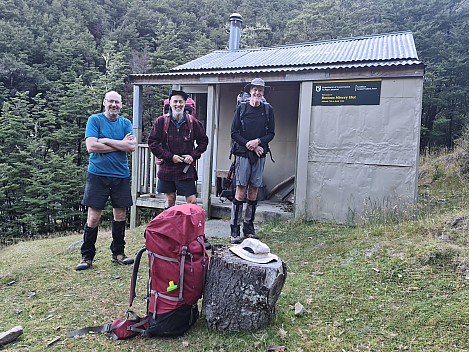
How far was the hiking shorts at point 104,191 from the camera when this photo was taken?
3928mm

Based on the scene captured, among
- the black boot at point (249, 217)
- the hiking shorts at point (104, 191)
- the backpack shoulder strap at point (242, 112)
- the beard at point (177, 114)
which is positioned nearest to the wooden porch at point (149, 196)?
the black boot at point (249, 217)

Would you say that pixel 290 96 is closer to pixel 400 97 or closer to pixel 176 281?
pixel 400 97

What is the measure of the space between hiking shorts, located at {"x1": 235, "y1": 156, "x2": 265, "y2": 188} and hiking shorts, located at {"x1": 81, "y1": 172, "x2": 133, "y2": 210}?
4.43 ft

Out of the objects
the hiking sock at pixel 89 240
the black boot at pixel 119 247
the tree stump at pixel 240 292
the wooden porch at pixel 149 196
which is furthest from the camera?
the wooden porch at pixel 149 196

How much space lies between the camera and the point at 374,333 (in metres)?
2.51

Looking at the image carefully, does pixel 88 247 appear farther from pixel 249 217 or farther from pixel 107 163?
pixel 249 217

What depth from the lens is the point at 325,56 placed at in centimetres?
715

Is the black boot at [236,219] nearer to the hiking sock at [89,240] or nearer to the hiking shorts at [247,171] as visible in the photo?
the hiking shorts at [247,171]

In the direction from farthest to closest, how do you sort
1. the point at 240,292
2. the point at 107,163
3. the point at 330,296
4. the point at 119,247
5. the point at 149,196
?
the point at 149,196 → the point at 119,247 → the point at 107,163 → the point at 330,296 → the point at 240,292

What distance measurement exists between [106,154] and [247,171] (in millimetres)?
1667

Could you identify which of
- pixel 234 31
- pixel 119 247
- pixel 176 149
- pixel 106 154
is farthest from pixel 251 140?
pixel 234 31

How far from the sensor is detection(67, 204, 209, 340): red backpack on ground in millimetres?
2508

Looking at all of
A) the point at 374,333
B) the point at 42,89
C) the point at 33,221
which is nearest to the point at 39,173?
the point at 33,221

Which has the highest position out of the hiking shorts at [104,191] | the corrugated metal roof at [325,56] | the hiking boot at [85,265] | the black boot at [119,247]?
the corrugated metal roof at [325,56]
